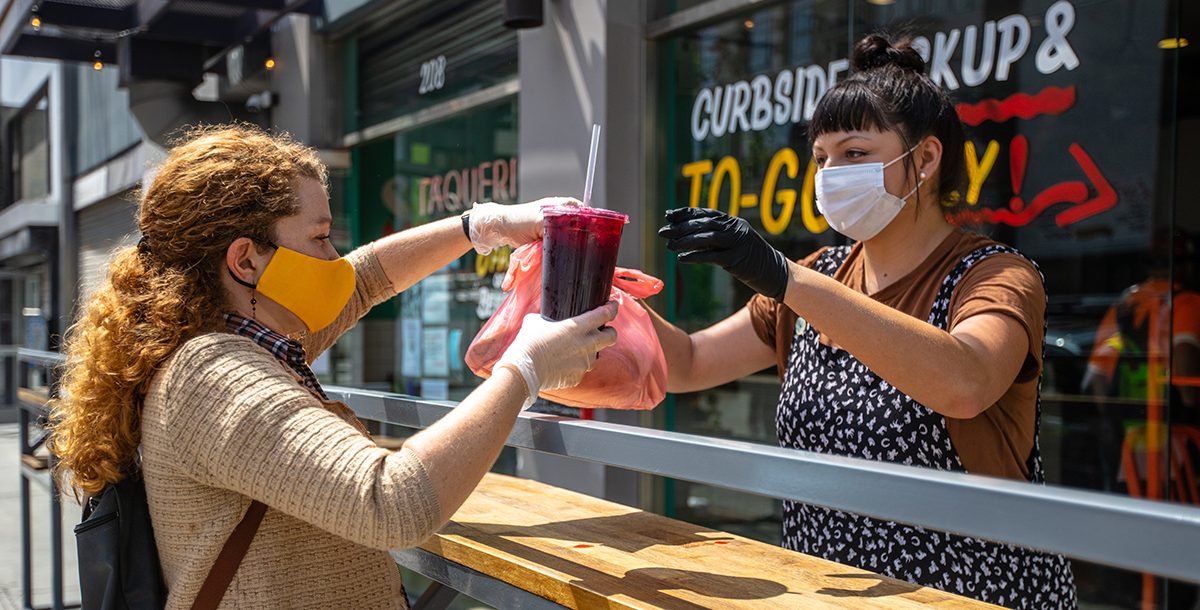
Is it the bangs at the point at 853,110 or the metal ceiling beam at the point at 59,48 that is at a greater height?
the metal ceiling beam at the point at 59,48

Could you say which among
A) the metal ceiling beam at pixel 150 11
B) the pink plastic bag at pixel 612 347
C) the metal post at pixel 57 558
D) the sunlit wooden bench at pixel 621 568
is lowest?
the metal post at pixel 57 558

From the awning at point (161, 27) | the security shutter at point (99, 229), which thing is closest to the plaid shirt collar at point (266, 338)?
the awning at point (161, 27)

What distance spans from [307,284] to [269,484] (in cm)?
44

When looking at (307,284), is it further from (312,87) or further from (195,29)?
(195,29)

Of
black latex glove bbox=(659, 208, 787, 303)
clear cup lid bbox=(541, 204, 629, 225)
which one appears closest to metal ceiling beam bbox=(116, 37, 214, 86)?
clear cup lid bbox=(541, 204, 629, 225)

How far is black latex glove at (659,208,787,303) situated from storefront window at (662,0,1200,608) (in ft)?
6.11

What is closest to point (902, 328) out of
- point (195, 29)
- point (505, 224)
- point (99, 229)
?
point (505, 224)

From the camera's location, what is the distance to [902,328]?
5.47 ft

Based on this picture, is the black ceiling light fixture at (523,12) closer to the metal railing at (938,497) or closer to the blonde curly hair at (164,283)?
the blonde curly hair at (164,283)

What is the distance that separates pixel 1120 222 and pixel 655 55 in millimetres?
2071

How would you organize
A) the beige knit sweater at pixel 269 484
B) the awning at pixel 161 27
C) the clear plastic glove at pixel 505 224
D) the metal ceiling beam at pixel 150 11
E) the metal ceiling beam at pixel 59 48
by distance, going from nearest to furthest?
the beige knit sweater at pixel 269 484, the clear plastic glove at pixel 505 224, the metal ceiling beam at pixel 150 11, the awning at pixel 161 27, the metal ceiling beam at pixel 59 48

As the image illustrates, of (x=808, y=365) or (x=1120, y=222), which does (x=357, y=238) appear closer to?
(x=1120, y=222)

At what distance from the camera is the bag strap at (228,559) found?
1604mm

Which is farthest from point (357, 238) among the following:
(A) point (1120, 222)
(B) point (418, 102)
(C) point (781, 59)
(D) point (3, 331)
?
(D) point (3, 331)
